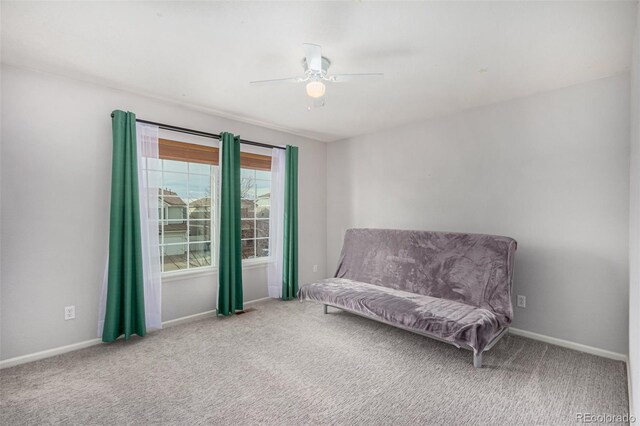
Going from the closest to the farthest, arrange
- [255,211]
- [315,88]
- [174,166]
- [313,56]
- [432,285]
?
[313,56] → [315,88] → [432,285] → [174,166] → [255,211]

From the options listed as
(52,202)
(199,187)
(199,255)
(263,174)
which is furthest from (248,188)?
(52,202)

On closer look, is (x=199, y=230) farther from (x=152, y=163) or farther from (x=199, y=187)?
(x=152, y=163)

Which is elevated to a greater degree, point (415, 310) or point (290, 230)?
point (290, 230)

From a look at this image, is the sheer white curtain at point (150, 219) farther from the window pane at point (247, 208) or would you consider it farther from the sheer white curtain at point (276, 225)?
the sheer white curtain at point (276, 225)

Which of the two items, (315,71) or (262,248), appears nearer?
(315,71)

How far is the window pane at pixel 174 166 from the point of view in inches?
129

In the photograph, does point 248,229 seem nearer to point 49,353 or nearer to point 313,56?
point 49,353

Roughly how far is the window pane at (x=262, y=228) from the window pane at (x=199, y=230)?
717 mm

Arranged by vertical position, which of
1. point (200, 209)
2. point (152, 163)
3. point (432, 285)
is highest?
point (152, 163)

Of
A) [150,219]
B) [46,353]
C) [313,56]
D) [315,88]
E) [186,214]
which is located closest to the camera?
[313,56]

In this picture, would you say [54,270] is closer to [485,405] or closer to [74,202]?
[74,202]

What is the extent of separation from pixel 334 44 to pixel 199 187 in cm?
230

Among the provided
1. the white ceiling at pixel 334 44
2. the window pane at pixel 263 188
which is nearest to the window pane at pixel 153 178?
the white ceiling at pixel 334 44

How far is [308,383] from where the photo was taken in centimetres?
216
